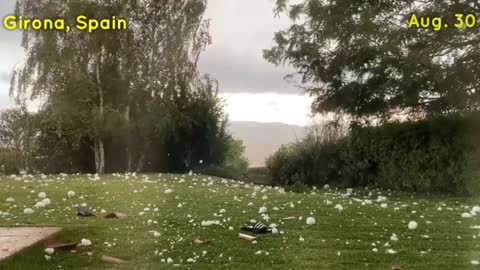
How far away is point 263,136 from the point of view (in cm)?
702

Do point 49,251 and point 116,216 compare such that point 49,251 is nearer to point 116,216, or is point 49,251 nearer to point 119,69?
point 116,216

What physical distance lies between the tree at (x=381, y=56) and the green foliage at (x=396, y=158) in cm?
26

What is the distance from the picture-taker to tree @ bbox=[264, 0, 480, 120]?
23.5 feet

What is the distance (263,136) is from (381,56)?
2.16 meters

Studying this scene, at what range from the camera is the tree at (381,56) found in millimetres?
7164

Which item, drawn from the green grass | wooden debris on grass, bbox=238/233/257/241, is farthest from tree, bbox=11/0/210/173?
wooden debris on grass, bbox=238/233/257/241

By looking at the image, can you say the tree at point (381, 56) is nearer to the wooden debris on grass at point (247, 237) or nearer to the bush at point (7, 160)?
the wooden debris on grass at point (247, 237)

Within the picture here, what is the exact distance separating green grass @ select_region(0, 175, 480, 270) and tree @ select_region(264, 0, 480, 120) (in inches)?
108

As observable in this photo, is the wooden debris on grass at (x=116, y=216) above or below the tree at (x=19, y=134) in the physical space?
below

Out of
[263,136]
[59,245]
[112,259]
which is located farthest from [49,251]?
[263,136]

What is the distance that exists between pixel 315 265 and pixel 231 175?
747 centimetres

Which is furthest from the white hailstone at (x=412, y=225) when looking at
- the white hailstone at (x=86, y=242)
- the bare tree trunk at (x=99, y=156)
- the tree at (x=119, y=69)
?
the bare tree trunk at (x=99, y=156)

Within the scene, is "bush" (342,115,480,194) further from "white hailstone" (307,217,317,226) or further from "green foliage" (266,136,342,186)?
"white hailstone" (307,217,317,226)

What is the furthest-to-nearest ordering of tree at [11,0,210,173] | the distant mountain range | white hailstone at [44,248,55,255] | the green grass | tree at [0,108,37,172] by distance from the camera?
1. tree at [0,108,37,172]
2. tree at [11,0,210,173]
3. the distant mountain range
4. white hailstone at [44,248,55,255]
5. the green grass
